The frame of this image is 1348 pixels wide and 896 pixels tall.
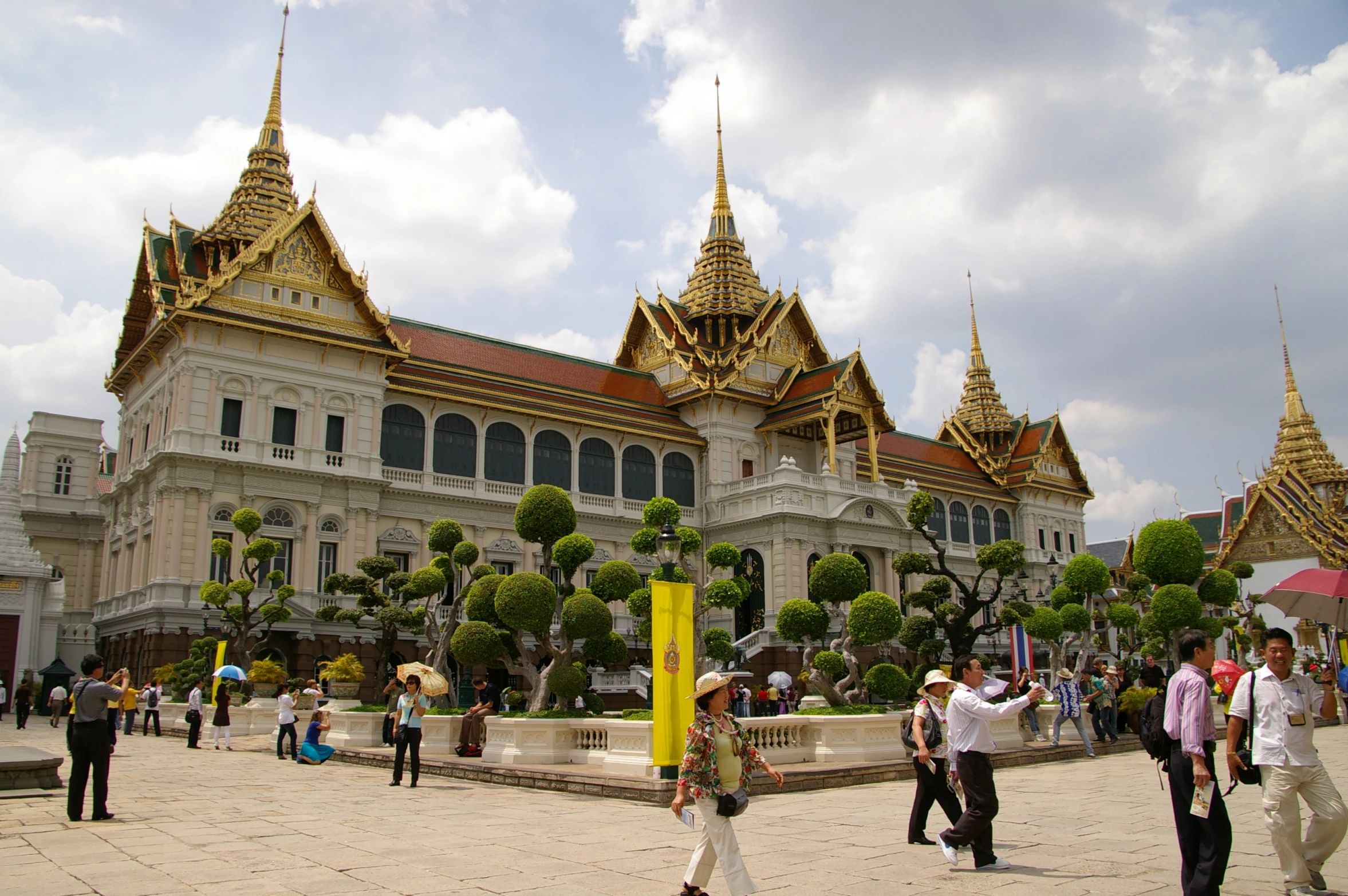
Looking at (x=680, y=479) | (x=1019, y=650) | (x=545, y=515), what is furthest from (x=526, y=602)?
(x=680, y=479)

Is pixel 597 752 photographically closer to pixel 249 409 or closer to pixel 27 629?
pixel 249 409

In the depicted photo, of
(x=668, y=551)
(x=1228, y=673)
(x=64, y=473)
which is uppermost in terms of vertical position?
(x=64, y=473)

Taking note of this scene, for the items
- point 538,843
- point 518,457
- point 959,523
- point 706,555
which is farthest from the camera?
point 959,523

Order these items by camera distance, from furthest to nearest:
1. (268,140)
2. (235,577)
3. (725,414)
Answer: (725,414) < (268,140) < (235,577)

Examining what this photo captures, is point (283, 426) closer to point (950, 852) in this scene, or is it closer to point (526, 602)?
point (526, 602)

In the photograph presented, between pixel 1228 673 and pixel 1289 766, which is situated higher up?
pixel 1228 673

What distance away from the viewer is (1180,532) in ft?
92.3

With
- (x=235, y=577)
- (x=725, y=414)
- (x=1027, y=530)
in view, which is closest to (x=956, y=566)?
(x=1027, y=530)

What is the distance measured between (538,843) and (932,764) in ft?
11.0

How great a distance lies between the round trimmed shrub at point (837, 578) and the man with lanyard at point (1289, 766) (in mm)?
12591

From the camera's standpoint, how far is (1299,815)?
6426mm

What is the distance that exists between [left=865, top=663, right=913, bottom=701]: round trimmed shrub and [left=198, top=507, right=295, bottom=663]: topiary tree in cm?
1386

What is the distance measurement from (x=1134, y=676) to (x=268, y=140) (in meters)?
31.7

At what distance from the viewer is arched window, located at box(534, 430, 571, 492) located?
117 feet
